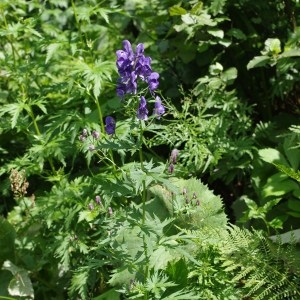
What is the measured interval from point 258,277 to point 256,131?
3.92 feet

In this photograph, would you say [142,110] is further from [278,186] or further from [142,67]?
[278,186]

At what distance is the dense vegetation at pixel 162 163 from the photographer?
238 centimetres

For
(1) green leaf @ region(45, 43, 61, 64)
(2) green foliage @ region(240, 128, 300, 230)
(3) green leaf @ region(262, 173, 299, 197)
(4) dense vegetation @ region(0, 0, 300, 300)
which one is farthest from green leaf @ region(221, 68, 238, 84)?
(1) green leaf @ region(45, 43, 61, 64)

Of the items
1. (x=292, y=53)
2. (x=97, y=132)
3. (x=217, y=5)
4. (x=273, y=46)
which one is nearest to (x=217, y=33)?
(x=217, y=5)

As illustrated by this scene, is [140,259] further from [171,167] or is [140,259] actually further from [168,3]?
[168,3]

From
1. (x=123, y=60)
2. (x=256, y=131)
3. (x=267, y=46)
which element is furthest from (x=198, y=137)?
(x=123, y=60)

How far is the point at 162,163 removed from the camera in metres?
2.39

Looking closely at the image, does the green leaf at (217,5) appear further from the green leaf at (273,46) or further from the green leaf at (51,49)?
the green leaf at (51,49)

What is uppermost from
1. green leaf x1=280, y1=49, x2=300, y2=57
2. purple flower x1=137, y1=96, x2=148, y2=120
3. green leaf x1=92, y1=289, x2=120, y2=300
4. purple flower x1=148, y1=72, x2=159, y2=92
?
purple flower x1=148, y1=72, x2=159, y2=92

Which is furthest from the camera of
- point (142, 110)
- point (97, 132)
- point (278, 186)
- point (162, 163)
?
point (278, 186)

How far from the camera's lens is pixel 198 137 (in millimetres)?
3195

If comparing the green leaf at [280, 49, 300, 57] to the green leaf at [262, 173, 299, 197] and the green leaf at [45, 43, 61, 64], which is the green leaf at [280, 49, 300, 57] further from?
the green leaf at [45, 43, 61, 64]

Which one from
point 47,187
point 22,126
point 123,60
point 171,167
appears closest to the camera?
point 123,60

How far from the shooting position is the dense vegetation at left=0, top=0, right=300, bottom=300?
2.38 meters
